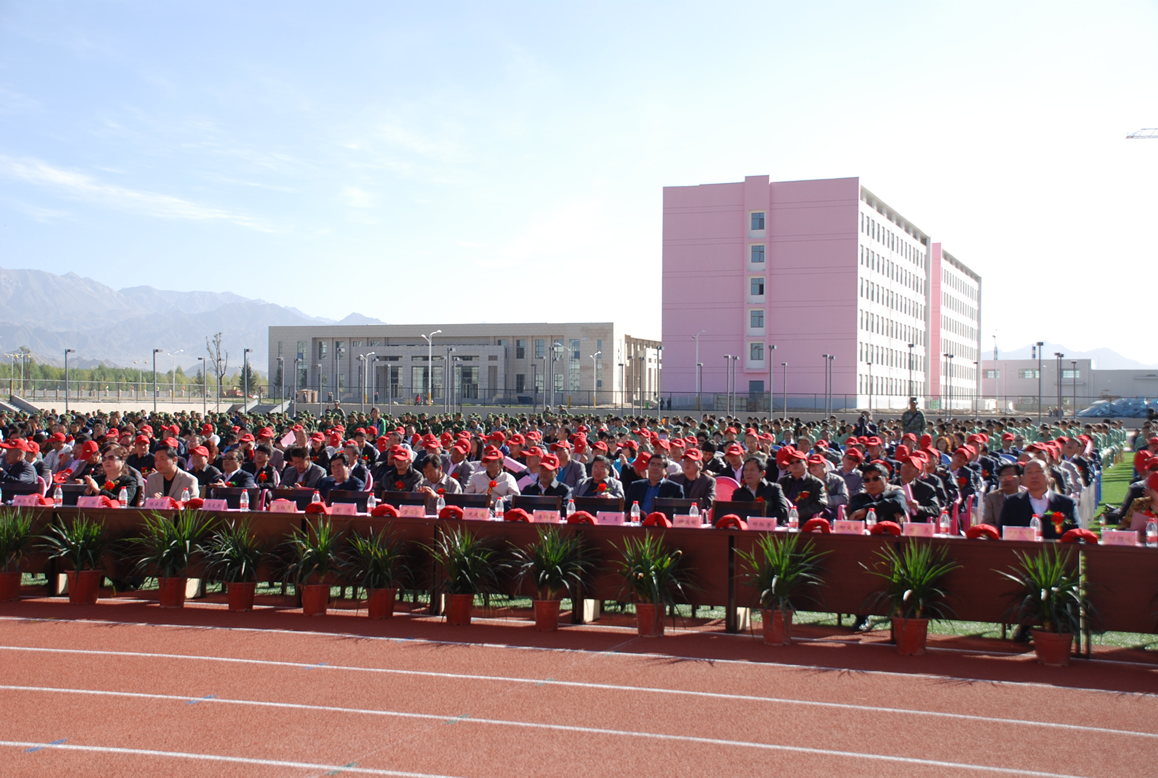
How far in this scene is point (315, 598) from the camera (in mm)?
10023

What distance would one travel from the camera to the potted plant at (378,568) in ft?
32.4

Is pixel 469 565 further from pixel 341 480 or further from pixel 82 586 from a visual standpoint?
pixel 82 586

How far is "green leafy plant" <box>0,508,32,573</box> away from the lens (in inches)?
419

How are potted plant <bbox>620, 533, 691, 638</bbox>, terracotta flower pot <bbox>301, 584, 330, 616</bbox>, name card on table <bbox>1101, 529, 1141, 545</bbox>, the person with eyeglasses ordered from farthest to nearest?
the person with eyeglasses → terracotta flower pot <bbox>301, 584, 330, 616</bbox> → potted plant <bbox>620, 533, 691, 638</bbox> → name card on table <bbox>1101, 529, 1141, 545</bbox>

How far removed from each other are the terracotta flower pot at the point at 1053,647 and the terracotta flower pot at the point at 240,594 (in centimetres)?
794

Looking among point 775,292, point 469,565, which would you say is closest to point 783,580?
point 469,565

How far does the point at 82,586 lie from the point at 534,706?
6.50 meters

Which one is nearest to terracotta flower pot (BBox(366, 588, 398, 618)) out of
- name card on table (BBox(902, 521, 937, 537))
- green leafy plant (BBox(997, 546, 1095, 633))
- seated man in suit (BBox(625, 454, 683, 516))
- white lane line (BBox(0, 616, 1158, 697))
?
white lane line (BBox(0, 616, 1158, 697))

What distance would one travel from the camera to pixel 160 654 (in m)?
8.30

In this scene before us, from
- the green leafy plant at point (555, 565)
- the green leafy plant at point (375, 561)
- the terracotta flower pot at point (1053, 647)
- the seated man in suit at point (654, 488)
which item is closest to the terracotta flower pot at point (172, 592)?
the green leafy plant at point (375, 561)

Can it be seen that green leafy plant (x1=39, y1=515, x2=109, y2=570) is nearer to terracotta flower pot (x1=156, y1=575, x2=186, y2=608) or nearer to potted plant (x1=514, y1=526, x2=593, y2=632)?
terracotta flower pot (x1=156, y1=575, x2=186, y2=608)

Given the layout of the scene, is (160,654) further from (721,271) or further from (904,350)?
(904,350)

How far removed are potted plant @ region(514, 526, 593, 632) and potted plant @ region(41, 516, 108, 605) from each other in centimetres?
504

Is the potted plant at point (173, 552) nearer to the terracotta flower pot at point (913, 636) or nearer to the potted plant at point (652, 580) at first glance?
the potted plant at point (652, 580)
